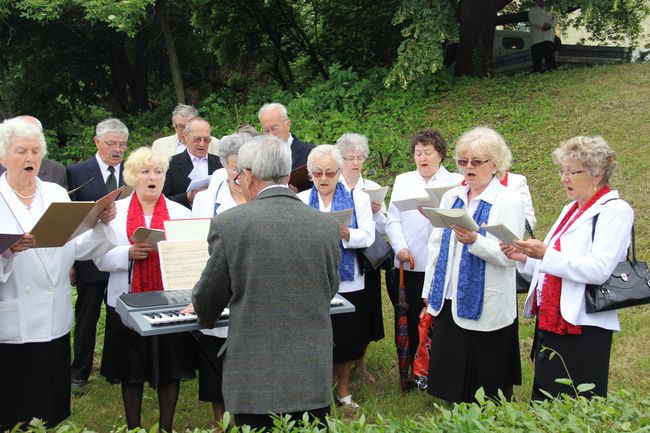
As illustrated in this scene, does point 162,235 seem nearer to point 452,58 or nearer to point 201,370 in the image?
point 201,370

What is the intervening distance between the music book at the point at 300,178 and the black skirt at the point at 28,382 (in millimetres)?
2219

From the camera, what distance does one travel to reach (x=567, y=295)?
4363mm

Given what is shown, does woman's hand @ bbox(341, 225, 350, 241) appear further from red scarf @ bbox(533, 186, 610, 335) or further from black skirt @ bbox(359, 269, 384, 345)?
red scarf @ bbox(533, 186, 610, 335)

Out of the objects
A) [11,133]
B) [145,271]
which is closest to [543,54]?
[145,271]

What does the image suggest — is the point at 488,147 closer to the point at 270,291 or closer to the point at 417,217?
the point at 417,217

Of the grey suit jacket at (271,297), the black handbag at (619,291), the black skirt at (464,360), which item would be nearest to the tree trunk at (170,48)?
the black skirt at (464,360)

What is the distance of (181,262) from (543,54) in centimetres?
1302

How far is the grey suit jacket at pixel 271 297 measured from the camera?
3.35 m

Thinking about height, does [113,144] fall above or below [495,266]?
above

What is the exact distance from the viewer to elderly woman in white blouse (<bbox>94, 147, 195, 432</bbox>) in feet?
16.1

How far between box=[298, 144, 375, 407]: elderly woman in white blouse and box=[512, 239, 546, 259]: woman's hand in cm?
139

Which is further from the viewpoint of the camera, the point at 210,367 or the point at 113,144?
the point at 113,144

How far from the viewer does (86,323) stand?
6293 mm

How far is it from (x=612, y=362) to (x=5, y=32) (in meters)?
12.2
